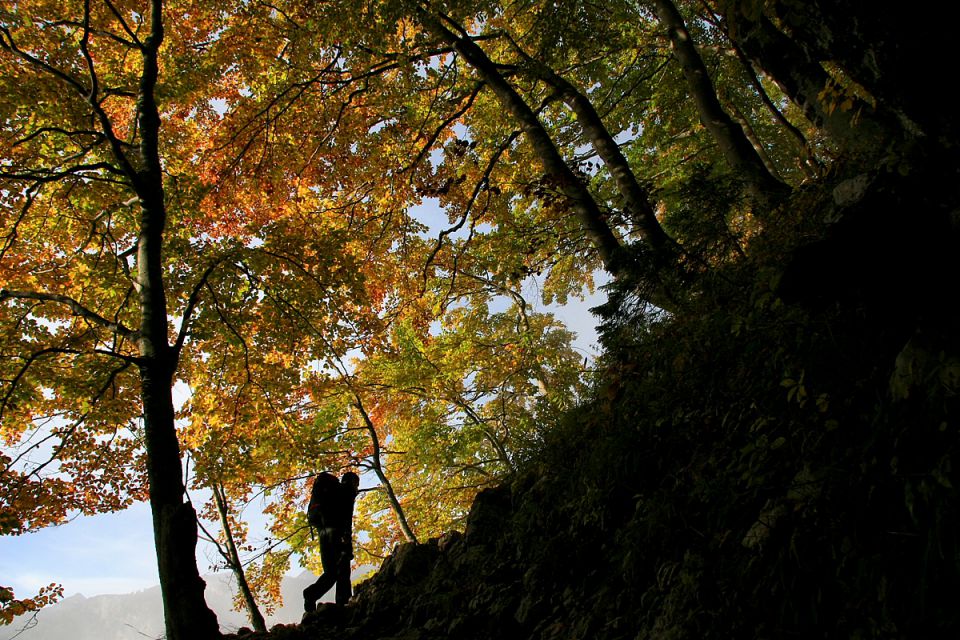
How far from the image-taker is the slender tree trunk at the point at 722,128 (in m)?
5.98

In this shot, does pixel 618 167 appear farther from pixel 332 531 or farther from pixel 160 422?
pixel 160 422

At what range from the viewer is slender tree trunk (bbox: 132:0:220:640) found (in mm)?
→ 5355

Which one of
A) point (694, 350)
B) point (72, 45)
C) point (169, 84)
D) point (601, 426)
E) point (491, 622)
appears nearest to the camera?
point (491, 622)

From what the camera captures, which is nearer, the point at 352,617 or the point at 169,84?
the point at 352,617

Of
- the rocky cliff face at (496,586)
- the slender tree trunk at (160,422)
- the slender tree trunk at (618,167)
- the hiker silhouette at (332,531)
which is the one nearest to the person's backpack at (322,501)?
the hiker silhouette at (332,531)

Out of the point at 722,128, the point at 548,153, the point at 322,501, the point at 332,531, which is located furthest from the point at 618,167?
the point at 332,531

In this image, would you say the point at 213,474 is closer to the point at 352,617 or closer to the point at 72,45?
the point at 352,617

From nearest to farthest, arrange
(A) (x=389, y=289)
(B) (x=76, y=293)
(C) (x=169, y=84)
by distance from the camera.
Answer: (C) (x=169, y=84) → (B) (x=76, y=293) → (A) (x=389, y=289)

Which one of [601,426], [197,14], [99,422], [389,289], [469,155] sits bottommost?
[601,426]

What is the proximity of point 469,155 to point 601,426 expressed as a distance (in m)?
9.02

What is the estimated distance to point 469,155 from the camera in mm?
11844

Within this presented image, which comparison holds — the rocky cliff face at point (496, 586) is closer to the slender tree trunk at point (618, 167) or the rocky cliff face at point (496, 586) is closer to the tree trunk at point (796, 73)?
the slender tree trunk at point (618, 167)

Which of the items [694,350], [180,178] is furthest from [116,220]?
[694,350]

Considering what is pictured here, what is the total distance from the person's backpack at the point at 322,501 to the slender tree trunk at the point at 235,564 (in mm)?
7166
